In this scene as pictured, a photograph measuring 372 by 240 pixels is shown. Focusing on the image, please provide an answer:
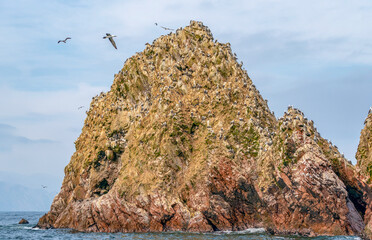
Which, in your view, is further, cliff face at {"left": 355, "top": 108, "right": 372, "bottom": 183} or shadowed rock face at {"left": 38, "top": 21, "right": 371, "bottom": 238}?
cliff face at {"left": 355, "top": 108, "right": 372, "bottom": 183}

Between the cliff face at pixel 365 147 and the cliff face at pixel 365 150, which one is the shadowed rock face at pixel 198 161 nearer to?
the cliff face at pixel 365 150

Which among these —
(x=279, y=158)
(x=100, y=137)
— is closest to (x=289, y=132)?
(x=279, y=158)

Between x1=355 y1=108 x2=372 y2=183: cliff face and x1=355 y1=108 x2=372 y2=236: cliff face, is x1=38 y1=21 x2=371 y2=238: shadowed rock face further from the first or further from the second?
x1=355 y1=108 x2=372 y2=183: cliff face

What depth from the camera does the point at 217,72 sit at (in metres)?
74.8

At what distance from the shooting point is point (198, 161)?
6638 cm

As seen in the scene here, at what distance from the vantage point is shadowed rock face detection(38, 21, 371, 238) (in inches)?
2181

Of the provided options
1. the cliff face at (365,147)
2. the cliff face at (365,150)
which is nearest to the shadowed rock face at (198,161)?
the cliff face at (365,150)

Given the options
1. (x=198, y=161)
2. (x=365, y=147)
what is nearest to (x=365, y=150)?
(x=365, y=147)

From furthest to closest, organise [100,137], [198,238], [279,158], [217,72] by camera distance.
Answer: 1. [100,137]
2. [217,72]
3. [279,158]
4. [198,238]

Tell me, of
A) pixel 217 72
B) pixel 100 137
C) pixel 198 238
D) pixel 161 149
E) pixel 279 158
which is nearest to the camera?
pixel 198 238

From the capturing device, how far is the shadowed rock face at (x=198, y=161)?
5541 centimetres

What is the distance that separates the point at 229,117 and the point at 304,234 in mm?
22167

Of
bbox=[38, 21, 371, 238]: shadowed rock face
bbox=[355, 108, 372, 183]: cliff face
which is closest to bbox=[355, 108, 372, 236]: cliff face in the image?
bbox=[355, 108, 372, 183]: cliff face

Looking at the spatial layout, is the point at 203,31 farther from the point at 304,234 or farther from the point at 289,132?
the point at 304,234
